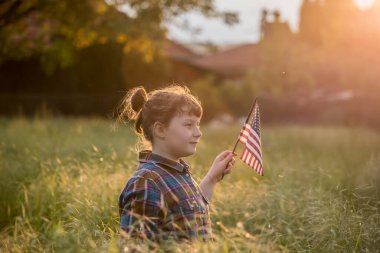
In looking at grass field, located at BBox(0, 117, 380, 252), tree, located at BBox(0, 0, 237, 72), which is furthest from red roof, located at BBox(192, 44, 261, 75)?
grass field, located at BBox(0, 117, 380, 252)

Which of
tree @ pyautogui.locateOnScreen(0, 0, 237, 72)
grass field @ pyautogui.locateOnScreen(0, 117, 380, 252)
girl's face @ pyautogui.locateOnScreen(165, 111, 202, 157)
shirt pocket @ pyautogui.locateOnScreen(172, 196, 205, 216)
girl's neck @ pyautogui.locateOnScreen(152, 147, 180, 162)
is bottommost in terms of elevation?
grass field @ pyautogui.locateOnScreen(0, 117, 380, 252)

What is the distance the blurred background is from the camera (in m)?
10.5

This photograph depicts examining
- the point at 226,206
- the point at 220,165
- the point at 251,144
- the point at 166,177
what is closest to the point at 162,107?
the point at 166,177

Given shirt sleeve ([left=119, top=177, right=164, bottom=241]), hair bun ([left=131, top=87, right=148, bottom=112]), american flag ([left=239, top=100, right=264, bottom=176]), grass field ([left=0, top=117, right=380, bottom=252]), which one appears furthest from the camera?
american flag ([left=239, top=100, right=264, bottom=176])

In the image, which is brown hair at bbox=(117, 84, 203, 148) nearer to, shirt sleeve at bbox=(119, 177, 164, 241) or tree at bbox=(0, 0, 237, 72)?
shirt sleeve at bbox=(119, 177, 164, 241)

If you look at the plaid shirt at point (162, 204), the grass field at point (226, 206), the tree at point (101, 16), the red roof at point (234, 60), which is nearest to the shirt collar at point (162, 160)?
the plaid shirt at point (162, 204)

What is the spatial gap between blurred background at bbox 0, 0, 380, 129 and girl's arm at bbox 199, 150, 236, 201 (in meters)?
1.46

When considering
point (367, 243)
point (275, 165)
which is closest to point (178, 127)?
point (367, 243)

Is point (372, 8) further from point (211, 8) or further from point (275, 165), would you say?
point (275, 165)

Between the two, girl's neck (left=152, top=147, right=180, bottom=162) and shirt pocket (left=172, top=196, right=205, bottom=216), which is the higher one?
girl's neck (left=152, top=147, right=180, bottom=162)

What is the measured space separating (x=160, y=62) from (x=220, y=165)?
551 inches

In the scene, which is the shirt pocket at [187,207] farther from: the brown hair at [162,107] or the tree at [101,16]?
the tree at [101,16]

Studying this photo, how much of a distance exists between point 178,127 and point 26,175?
A: 11.1 ft

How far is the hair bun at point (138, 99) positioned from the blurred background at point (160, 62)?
5.46 ft
